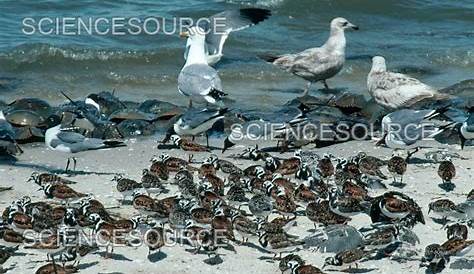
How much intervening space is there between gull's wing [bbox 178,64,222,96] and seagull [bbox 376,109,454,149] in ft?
9.35

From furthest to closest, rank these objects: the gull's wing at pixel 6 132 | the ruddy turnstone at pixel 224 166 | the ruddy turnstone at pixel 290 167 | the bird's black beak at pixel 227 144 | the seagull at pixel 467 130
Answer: the bird's black beak at pixel 227 144 < the seagull at pixel 467 130 < the gull's wing at pixel 6 132 < the ruddy turnstone at pixel 224 166 < the ruddy turnstone at pixel 290 167

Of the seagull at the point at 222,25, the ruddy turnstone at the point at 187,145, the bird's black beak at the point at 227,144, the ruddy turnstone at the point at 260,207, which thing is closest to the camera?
the ruddy turnstone at the point at 260,207

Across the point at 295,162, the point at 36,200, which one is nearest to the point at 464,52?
the point at 295,162

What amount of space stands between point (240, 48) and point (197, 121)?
7.74 meters

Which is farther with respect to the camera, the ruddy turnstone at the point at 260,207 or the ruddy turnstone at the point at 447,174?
the ruddy turnstone at the point at 447,174

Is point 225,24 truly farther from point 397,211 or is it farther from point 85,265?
point 85,265

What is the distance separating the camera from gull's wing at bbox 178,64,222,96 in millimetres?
14070

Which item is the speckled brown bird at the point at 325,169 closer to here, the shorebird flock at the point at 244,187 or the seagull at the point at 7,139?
the shorebird flock at the point at 244,187

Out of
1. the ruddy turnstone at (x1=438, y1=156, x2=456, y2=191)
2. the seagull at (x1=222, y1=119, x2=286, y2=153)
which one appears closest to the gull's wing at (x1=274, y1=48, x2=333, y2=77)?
the seagull at (x1=222, y1=119, x2=286, y2=153)

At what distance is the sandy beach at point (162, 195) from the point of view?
8.22 metres

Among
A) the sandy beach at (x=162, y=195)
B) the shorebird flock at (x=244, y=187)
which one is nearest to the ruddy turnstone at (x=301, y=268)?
the shorebird flock at (x=244, y=187)

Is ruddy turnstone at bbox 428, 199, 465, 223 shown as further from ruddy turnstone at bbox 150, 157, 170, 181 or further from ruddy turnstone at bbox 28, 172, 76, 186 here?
ruddy turnstone at bbox 28, 172, 76, 186

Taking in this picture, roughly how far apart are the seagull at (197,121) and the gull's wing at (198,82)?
1558 millimetres

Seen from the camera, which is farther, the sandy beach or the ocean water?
Result: the ocean water
